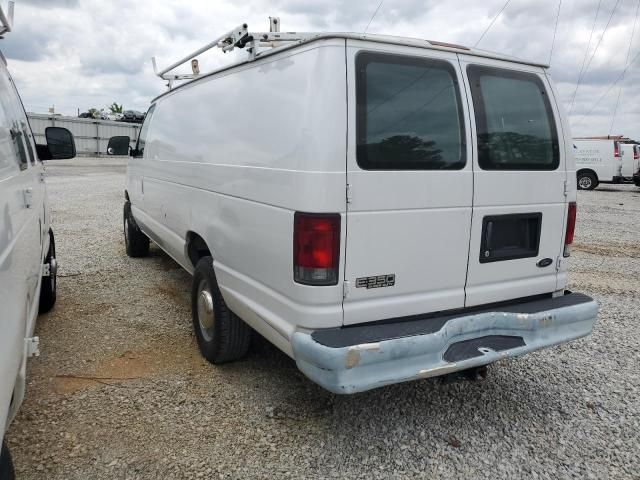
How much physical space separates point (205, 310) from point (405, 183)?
6.14 ft

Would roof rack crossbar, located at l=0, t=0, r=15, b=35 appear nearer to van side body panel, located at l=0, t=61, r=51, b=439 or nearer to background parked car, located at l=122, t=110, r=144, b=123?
van side body panel, located at l=0, t=61, r=51, b=439

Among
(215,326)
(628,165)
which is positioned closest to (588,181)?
(628,165)

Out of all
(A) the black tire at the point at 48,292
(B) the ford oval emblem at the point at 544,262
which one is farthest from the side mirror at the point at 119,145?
(B) the ford oval emblem at the point at 544,262

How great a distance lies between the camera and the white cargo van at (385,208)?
2588mm

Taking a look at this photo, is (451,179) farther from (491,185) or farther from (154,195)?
(154,195)

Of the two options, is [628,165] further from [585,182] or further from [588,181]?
[585,182]

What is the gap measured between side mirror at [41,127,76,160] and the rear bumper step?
3.22 meters

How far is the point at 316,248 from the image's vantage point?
259cm

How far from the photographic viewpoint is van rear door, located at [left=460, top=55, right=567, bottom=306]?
9.95ft

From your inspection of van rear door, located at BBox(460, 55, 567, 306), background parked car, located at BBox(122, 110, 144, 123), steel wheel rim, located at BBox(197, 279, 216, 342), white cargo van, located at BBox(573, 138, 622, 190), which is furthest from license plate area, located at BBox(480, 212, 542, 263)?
background parked car, located at BBox(122, 110, 144, 123)

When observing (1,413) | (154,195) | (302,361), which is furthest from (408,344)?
(154,195)

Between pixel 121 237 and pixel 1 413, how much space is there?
23.0 ft

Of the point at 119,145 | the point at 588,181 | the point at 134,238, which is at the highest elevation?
the point at 119,145

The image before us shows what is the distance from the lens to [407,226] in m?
2.78
